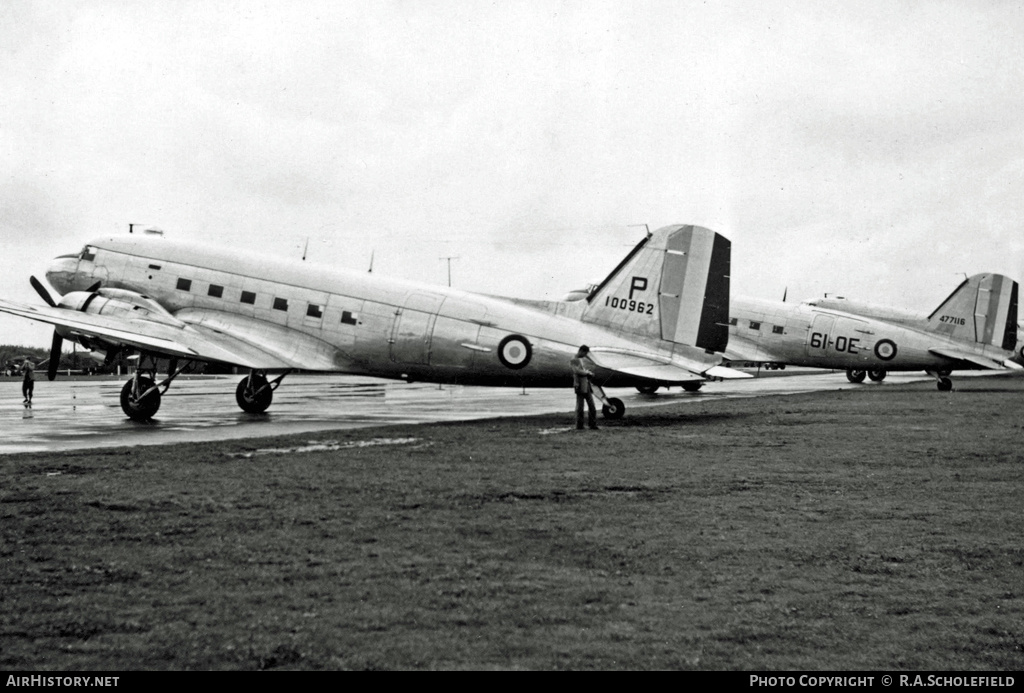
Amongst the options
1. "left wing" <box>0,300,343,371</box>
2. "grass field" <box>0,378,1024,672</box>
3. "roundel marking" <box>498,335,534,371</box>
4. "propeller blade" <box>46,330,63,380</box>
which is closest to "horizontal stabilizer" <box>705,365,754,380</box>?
"roundel marking" <box>498,335,534,371</box>

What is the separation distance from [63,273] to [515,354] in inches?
480

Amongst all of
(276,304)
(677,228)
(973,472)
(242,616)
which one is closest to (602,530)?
(242,616)

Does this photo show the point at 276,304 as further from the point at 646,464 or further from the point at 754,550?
the point at 754,550

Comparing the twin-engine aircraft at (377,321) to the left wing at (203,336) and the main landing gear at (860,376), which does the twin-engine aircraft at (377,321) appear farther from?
the main landing gear at (860,376)

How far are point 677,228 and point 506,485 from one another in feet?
40.4

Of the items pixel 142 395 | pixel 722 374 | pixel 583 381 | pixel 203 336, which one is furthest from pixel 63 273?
pixel 722 374

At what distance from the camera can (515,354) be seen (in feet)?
69.5

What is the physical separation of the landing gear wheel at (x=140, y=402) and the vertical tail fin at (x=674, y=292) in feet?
32.6

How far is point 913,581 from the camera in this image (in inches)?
263

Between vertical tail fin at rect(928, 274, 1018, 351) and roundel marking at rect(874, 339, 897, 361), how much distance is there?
293cm

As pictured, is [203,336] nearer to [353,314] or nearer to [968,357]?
[353,314]

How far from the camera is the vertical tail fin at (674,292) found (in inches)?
850

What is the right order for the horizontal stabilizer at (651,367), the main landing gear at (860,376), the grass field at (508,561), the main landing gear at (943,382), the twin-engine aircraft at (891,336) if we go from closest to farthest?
1. the grass field at (508,561)
2. the horizontal stabilizer at (651,367)
3. the main landing gear at (943,382)
4. the twin-engine aircraft at (891,336)
5. the main landing gear at (860,376)

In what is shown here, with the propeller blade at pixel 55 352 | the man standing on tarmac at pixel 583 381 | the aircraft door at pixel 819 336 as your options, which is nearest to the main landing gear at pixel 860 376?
the aircraft door at pixel 819 336
